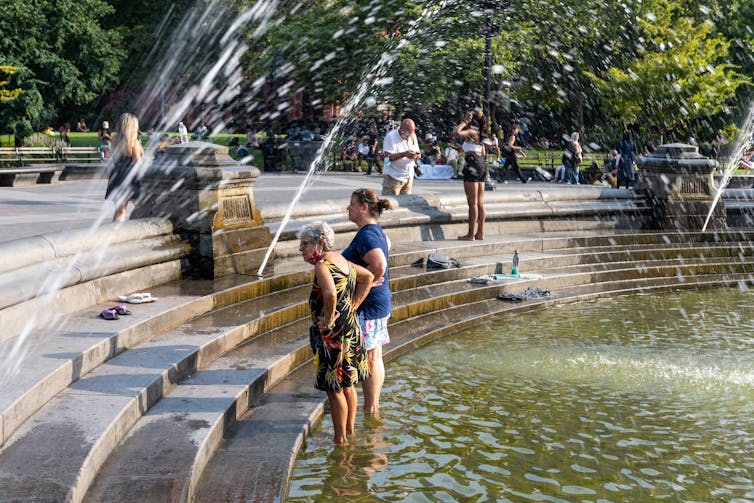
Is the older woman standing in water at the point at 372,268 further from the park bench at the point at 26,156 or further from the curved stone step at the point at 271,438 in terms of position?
the park bench at the point at 26,156

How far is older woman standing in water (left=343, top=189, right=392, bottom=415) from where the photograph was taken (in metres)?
6.60

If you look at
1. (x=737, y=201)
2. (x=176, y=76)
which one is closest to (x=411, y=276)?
(x=737, y=201)

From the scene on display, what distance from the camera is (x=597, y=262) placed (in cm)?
1416

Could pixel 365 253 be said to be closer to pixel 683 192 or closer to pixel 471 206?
pixel 471 206

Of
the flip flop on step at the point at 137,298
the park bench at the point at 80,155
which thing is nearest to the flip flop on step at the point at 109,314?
the flip flop on step at the point at 137,298

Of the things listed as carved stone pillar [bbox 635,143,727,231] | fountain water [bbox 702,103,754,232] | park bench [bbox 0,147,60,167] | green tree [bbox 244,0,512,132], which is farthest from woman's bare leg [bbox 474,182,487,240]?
green tree [bbox 244,0,512,132]

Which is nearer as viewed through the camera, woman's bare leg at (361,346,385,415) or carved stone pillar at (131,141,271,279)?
woman's bare leg at (361,346,385,415)

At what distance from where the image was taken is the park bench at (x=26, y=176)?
19.5 m

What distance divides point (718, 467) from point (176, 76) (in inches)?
2329

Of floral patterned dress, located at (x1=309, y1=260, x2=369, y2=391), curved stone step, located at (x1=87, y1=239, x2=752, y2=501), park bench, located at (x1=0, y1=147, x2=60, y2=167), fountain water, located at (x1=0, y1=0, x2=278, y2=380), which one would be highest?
fountain water, located at (x1=0, y1=0, x2=278, y2=380)

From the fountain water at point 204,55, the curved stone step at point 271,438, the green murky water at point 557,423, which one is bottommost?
the green murky water at point 557,423

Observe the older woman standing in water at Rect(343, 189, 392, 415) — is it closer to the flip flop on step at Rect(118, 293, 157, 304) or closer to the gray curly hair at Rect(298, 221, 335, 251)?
the gray curly hair at Rect(298, 221, 335, 251)

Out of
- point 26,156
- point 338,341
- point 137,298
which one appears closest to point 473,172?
point 137,298

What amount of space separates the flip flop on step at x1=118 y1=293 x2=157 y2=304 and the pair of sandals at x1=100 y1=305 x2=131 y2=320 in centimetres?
43
